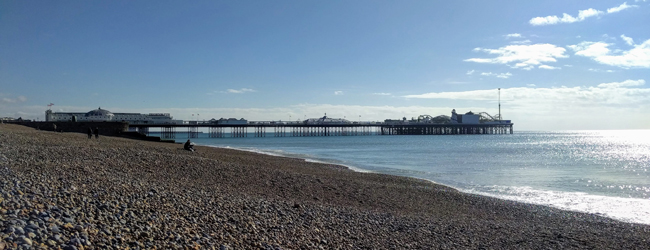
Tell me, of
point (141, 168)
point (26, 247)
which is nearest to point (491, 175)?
point (141, 168)

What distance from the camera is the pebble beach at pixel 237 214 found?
5461mm

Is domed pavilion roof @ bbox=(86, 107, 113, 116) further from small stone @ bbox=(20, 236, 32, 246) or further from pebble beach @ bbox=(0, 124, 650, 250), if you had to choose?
small stone @ bbox=(20, 236, 32, 246)

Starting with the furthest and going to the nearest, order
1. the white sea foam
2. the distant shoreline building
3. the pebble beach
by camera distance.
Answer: the distant shoreline building, the white sea foam, the pebble beach

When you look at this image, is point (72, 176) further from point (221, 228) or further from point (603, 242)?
point (603, 242)

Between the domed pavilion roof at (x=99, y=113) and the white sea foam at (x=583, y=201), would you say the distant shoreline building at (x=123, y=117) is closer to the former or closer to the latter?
the domed pavilion roof at (x=99, y=113)

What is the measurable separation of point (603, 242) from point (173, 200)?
8.55m

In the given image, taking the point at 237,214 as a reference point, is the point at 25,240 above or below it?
above

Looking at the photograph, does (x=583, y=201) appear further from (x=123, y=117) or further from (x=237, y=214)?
(x=123, y=117)

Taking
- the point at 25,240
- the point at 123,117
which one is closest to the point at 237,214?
the point at 25,240

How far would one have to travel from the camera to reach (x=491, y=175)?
76.9 ft

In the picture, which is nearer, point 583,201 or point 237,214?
point 237,214

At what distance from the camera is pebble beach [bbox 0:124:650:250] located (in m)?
5.46

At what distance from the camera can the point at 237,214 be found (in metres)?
7.73

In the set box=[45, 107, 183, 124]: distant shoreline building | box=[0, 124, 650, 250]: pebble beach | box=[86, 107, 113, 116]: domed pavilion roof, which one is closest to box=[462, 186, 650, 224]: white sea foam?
box=[0, 124, 650, 250]: pebble beach
